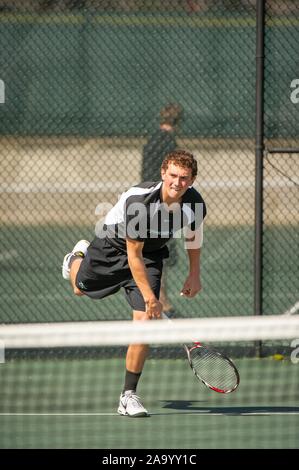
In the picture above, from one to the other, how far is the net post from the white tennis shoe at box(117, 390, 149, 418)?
6.23 feet

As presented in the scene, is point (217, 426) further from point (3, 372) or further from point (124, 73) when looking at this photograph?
point (124, 73)

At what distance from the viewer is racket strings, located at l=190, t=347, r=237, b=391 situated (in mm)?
5879

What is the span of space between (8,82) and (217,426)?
3.21 meters

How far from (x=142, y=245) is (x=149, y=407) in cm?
102

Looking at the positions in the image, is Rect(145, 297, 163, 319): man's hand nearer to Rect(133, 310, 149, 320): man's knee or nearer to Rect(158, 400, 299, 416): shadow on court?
Rect(133, 310, 149, 320): man's knee

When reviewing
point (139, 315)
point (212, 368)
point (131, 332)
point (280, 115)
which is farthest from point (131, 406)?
point (280, 115)

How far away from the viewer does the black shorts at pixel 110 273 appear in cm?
586

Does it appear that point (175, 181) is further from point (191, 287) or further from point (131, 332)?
point (131, 332)

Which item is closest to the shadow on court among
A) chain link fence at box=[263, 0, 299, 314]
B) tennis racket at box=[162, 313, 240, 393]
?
tennis racket at box=[162, 313, 240, 393]

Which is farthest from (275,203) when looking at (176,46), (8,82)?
(8,82)

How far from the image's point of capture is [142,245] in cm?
551

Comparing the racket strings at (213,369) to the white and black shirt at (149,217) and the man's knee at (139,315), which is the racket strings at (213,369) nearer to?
the man's knee at (139,315)
